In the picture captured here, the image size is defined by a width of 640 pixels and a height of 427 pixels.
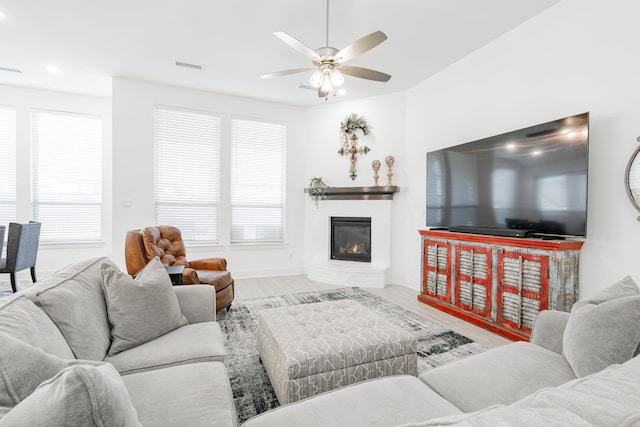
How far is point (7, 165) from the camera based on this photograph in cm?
482

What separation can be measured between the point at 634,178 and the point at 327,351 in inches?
104

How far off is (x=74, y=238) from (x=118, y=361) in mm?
5001

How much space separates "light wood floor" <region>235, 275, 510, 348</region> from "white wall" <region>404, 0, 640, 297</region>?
0.96 meters

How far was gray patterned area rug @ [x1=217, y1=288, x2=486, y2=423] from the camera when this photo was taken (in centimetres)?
190

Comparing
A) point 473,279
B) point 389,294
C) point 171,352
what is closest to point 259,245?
point 389,294

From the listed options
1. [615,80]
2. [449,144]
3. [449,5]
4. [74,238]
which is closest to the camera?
[615,80]

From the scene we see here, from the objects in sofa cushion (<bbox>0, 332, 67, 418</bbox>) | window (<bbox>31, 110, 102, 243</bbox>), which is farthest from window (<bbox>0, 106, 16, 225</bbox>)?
sofa cushion (<bbox>0, 332, 67, 418</bbox>)

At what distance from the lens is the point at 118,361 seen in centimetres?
145

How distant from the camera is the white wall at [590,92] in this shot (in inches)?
93.3

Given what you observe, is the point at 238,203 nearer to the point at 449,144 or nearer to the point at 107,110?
the point at 107,110

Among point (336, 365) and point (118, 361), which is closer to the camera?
point (118, 361)

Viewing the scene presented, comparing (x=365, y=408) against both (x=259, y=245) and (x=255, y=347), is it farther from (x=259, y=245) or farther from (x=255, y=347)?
(x=259, y=245)

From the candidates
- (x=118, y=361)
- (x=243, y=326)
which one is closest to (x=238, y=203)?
(x=243, y=326)

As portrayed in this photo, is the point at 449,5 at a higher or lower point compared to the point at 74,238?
higher
